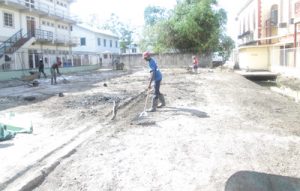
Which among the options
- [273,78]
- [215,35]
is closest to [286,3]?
[273,78]

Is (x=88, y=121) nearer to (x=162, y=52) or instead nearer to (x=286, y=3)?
(x=286, y=3)

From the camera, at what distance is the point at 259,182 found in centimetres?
551

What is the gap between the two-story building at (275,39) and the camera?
27.7 m

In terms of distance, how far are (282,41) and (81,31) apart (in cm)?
Result: 3529

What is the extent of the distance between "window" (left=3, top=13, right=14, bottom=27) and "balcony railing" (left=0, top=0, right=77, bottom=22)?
3.74ft

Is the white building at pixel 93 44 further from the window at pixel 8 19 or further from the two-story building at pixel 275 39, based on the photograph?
the two-story building at pixel 275 39

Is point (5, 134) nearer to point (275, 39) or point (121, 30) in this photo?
point (275, 39)

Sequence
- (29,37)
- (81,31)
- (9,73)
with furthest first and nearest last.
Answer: (81,31)
(29,37)
(9,73)

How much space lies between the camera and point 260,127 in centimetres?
934

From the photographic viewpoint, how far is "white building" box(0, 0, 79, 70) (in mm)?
33344

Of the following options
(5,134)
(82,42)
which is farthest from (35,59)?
(5,134)

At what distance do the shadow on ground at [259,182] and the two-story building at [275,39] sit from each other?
20.4 m

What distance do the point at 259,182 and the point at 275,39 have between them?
106 ft

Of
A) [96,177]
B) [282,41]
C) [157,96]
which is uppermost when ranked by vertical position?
[282,41]
